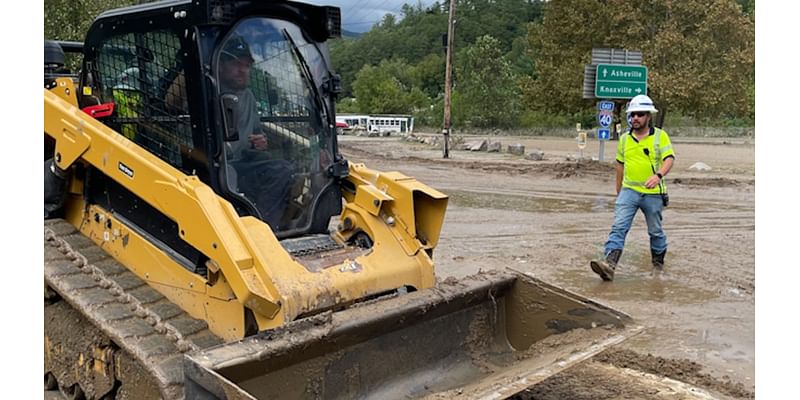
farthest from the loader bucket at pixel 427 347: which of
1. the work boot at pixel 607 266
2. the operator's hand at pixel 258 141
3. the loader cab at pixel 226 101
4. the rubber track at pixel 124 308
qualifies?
the work boot at pixel 607 266

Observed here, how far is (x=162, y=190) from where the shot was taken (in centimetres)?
410

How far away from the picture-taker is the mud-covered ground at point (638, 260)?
4.96 meters

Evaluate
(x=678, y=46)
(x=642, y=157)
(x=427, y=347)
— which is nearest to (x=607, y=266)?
(x=642, y=157)

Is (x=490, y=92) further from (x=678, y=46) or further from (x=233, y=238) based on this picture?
(x=233, y=238)

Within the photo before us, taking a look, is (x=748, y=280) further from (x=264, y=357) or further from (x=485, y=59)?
(x=485, y=59)

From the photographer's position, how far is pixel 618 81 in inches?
773

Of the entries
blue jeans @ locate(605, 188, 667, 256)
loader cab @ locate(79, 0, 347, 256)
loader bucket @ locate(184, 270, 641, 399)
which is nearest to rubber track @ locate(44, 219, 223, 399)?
loader cab @ locate(79, 0, 347, 256)

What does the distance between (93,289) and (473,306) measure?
87.5 inches

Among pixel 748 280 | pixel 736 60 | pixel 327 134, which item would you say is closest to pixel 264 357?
pixel 327 134

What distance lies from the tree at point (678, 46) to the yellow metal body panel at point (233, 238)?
30202 millimetres

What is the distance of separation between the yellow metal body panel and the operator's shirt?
134 inches

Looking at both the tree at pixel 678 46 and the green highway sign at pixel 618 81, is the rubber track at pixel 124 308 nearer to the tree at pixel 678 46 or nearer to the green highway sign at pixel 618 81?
the green highway sign at pixel 618 81

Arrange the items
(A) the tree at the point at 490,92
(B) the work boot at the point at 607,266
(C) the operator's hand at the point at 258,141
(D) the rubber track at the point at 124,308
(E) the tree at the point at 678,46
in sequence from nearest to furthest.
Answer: (D) the rubber track at the point at 124,308 < (C) the operator's hand at the point at 258,141 < (B) the work boot at the point at 607,266 < (E) the tree at the point at 678,46 < (A) the tree at the point at 490,92

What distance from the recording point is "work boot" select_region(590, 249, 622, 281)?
749cm
